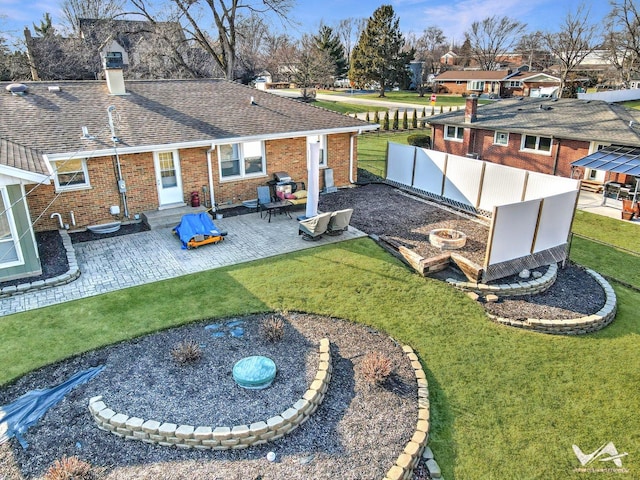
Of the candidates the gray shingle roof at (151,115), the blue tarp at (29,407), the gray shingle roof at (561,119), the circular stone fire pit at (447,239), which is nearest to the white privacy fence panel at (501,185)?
the circular stone fire pit at (447,239)

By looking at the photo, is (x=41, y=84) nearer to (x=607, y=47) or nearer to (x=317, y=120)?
(x=317, y=120)

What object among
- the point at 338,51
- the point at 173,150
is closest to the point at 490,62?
the point at 338,51

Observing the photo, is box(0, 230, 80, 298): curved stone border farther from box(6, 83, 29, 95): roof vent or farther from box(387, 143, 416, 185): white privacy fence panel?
box(387, 143, 416, 185): white privacy fence panel

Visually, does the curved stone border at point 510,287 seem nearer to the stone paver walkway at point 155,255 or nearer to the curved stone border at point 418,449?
the curved stone border at point 418,449

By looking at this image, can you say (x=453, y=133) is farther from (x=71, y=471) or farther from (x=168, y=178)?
(x=71, y=471)

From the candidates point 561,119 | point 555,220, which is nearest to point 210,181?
Answer: point 555,220

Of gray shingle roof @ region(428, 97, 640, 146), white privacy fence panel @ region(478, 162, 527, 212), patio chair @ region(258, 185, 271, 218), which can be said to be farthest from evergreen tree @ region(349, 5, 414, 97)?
patio chair @ region(258, 185, 271, 218)
